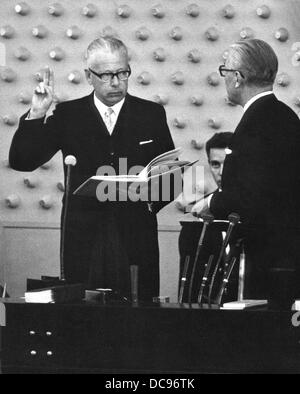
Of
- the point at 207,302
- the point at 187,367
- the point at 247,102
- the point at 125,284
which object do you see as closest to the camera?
the point at 187,367

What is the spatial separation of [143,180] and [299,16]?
1.56m

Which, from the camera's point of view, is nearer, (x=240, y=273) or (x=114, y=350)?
(x=114, y=350)

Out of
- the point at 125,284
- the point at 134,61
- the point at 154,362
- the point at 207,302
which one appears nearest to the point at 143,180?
the point at 207,302

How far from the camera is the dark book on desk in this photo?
302 centimetres

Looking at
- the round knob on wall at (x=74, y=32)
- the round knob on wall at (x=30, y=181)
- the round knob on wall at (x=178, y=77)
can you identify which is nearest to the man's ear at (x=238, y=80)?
the round knob on wall at (x=178, y=77)

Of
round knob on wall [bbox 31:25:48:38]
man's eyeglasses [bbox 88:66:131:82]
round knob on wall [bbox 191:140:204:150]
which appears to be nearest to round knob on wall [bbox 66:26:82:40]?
round knob on wall [bbox 31:25:48:38]

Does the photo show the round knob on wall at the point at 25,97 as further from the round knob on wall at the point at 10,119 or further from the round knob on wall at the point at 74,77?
the round knob on wall at the point at 74,77

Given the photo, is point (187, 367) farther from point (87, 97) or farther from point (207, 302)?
point (87, 97)

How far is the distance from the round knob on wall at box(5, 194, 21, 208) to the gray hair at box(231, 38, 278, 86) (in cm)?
148

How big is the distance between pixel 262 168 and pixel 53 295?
0.93 meters

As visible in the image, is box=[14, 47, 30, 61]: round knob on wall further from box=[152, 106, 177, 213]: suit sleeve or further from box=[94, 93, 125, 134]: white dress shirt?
box=[152, 106, 177, 213]: suit sleeve

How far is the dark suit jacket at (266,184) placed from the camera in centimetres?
345

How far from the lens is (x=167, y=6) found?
14.6 ft

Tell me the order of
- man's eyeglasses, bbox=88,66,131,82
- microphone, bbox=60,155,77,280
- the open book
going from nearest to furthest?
the open book
microphone, bbox=60,155,77,280
man's eyeglasses, bbox=88,66,131,82
